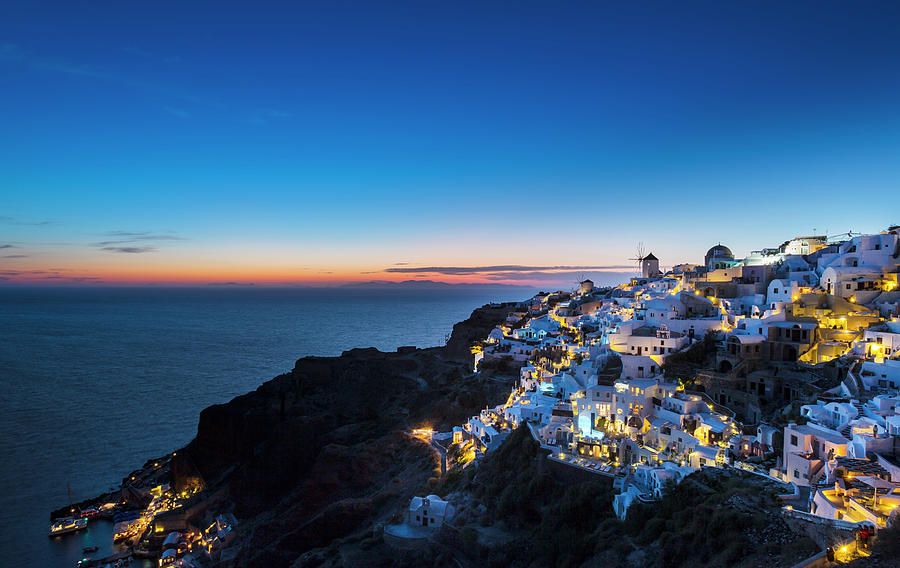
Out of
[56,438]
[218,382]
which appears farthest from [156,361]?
[56,438]

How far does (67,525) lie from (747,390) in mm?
47255

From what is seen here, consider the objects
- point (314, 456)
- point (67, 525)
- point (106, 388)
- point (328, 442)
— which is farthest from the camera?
point (106, 388)

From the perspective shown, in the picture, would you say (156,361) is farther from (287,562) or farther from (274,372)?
(287,562)

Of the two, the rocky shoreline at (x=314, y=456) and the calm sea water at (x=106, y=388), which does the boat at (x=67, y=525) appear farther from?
the rocky shoreline at (x=314, y=456)

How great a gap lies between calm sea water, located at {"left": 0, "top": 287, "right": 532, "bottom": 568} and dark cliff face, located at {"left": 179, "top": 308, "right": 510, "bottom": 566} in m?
9.74

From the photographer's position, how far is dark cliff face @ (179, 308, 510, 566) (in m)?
33.5

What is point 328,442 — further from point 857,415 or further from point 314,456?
point 857,415

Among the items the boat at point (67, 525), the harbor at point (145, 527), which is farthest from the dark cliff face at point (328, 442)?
the boat at point (67, 525)

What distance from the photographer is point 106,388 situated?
69.7 metres

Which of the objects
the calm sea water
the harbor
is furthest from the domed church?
→ the calm sea water

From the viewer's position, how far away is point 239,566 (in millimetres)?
31422

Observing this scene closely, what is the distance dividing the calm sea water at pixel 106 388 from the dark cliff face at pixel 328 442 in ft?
32.0

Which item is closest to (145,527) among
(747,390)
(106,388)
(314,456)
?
(314,456)

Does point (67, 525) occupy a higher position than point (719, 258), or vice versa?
point (719, 258)
